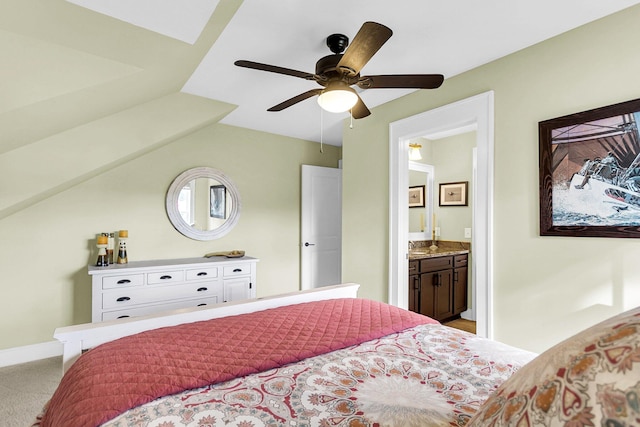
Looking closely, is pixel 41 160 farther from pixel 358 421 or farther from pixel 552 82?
pixel 552 82

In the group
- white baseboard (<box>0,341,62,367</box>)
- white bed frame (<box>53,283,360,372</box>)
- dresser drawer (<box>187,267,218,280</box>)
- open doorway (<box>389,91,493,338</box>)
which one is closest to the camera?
white bed frame (<box>53,283,360,372</box>)

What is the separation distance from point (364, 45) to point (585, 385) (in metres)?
1.54

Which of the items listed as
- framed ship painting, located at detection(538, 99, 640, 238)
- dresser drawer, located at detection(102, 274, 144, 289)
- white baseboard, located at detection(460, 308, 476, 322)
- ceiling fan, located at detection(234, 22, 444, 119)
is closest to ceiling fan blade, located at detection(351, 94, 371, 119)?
ceiling fan, located at detection(234, 22, 444, 119)

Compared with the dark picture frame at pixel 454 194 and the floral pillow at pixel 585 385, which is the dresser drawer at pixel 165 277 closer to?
the floral pillow at pixel 585 385

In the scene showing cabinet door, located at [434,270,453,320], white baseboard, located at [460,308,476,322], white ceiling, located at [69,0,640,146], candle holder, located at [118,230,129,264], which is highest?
white ceiling, located at [69,0,640,146]

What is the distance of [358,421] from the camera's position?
2.93 feet

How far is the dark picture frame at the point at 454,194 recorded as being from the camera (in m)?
4.23

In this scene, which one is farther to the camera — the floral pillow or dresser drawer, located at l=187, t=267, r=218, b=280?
dresser drawer, located at l=187, t=267, r=218, b=280

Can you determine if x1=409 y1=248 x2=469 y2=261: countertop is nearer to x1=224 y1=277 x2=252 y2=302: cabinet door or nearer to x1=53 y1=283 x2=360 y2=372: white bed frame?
x1=53 y1=283 x2=360 y2=372: white bed frame

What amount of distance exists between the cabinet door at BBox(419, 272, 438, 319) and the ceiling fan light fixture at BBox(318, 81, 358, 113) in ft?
7.57

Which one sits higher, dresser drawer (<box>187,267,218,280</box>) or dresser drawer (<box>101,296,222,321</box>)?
dresser drawer (<box>187,267,218,280</box>)

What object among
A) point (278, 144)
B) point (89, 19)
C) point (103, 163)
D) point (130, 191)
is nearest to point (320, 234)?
point (278, 144)

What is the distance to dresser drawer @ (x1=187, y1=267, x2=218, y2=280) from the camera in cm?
327

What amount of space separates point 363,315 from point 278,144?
319 cm
